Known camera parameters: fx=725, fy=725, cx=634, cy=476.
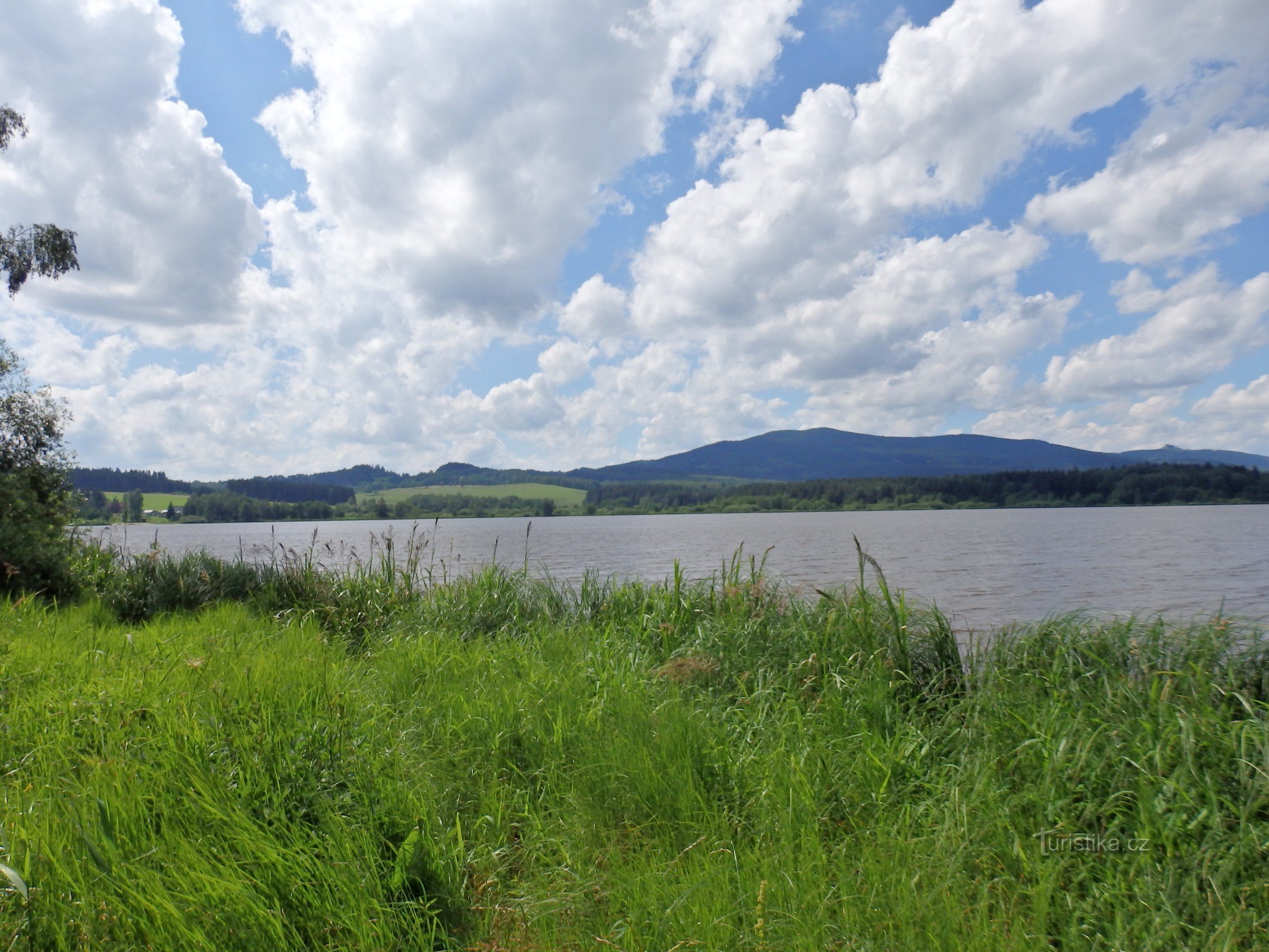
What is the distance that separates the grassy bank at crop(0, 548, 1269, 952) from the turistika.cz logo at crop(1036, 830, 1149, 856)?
18 mm

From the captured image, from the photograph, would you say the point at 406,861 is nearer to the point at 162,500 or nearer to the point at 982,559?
the point at 982,559

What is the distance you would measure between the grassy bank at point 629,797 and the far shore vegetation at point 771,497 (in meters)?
46.9

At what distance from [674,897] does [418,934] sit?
1.02m

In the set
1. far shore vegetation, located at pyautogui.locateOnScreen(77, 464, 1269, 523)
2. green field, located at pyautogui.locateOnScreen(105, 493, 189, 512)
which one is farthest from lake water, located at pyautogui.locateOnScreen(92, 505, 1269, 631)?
green field, located at pyautogui.locateOnScreen(105, 493, 189, 512)

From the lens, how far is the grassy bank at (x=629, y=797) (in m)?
2.77

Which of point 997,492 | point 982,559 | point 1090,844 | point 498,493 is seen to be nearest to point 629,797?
point 1090,844

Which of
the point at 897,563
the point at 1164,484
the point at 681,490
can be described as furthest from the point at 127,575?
the point at 681,490

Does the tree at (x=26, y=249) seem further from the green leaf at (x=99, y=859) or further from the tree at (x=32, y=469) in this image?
the green leaf at (x=99, y=859)

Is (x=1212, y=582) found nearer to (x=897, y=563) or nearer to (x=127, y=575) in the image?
(x=897, y=563)

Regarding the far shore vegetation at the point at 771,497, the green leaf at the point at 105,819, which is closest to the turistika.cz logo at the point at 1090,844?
the green leaf at the point at 105,819

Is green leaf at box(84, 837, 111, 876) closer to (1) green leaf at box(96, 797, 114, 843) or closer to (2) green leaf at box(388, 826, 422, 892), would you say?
(1) green leaf at box(96, 797, 114, 843)

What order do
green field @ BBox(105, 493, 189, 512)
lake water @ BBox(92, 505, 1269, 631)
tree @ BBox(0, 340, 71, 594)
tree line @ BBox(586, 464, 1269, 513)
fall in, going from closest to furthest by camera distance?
tree @ BBox(0, 340, 71, 594)
lake water @ BBox(92, 505, 1269, 631)
tree line @ BBox(586, 464, 1269, 513)
green field @ BBox(105, 493, 189, 512)

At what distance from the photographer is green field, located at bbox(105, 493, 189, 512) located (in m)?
91.6

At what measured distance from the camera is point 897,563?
2669 cm
